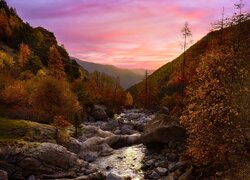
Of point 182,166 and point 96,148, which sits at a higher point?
point 182,166

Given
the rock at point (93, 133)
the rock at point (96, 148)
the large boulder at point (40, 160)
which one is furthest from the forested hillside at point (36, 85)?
the large boulder at point (40, 160)

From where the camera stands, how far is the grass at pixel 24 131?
1017 inches

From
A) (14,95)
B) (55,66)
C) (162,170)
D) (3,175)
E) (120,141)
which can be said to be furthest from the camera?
(55,66)

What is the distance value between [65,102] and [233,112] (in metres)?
27.0

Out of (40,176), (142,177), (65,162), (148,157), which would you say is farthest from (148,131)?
(40,176)

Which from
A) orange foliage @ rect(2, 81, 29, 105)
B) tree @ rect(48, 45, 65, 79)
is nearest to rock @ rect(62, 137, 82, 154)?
orange foliage @ rect(2, 81, 29, 105)

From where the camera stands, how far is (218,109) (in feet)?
67.9

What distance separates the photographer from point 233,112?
66.5 ft

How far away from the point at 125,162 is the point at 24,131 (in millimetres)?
9301

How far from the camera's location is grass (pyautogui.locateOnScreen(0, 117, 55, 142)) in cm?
2584

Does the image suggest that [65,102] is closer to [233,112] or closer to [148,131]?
[148,131]

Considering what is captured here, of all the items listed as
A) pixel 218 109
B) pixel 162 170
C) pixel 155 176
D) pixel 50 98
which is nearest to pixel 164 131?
pixel 162 170

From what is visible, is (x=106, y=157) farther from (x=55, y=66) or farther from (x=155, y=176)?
(x=55, y=66)

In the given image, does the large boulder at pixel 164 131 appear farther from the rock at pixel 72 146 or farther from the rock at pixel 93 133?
the rock at pixel 72 146
